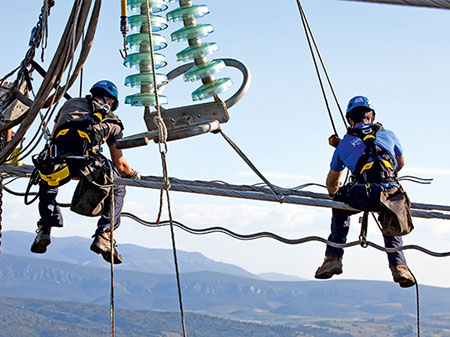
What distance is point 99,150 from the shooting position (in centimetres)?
820

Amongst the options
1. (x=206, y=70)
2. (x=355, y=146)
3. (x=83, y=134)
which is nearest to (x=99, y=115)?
(x=83, y=134)

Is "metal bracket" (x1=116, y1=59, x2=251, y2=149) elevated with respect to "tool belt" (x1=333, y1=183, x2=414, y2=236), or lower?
elevated

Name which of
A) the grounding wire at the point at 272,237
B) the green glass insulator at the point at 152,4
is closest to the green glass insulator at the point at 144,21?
the green glass insulator at the point at 152,4

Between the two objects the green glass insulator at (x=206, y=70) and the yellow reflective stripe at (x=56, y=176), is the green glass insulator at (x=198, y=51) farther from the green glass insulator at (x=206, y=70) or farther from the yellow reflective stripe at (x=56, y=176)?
the yellow reflective stripe at (x=56, y=176)

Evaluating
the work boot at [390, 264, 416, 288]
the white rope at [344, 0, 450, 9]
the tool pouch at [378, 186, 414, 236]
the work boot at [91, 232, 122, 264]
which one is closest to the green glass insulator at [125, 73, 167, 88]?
the work boot at [91, 232, 122, 264]

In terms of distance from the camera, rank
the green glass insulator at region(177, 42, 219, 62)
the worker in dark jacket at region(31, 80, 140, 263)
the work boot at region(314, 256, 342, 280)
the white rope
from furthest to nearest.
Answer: the work boot at region(314, 256, 342, 280)
the worker in dark jacket at region(31, 80, 140, 263)
the green glass insulator at region(177, 42, 219, 62)
the white rope

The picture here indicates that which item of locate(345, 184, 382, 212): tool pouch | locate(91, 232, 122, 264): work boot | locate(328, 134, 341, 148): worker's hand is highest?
locate(328, 134, 341, 148): worker's hand

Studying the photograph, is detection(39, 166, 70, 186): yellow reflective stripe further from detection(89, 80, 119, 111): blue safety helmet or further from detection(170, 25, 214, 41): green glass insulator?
detection(170, 25, 214, 41): green glass insulator

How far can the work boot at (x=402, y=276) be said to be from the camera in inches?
328

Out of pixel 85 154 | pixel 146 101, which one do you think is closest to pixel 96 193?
pixel 85 154

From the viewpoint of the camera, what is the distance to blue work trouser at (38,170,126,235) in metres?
8.11

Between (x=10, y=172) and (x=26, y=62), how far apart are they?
76.5 inches

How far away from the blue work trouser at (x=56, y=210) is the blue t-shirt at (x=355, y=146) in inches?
90.7

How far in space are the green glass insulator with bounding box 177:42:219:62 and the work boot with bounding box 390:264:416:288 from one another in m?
3.00
